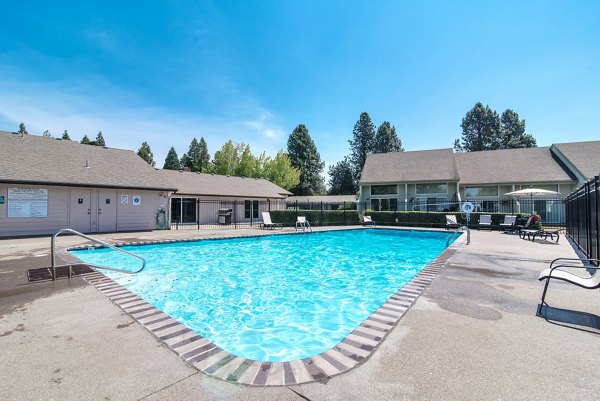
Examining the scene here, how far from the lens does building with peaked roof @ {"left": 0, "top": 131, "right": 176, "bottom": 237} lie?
13.5 m

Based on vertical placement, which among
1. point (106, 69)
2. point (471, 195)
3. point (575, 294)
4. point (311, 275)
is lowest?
point (311, 275)

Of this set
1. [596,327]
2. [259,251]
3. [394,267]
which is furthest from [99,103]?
[596,327]

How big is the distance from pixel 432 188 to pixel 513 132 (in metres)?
39.0

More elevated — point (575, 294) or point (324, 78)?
point (324, 78)

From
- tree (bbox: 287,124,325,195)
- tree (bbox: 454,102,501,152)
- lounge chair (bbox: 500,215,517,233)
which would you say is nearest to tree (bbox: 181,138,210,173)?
tree (bbox: 287,124,325,195)

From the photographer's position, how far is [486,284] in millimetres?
5344

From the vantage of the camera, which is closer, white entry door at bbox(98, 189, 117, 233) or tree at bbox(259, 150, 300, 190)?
white entry door at bbox(98, 189, 117, 233)

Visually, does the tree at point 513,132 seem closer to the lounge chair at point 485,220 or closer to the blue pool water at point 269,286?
the lounge chair at point 485,220

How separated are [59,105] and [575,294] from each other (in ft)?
70.4

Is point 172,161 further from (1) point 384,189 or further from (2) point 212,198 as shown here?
(1) point 384,189

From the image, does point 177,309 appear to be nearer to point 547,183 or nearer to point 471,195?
point 471,195

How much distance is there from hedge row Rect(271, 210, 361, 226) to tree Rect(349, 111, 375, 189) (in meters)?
35.0

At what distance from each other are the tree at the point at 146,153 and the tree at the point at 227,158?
31.5m

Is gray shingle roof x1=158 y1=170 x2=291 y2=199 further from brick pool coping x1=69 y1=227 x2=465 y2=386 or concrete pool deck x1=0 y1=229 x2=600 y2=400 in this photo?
brick pool coping x1=69 y1=227 x2=465 y2=386
